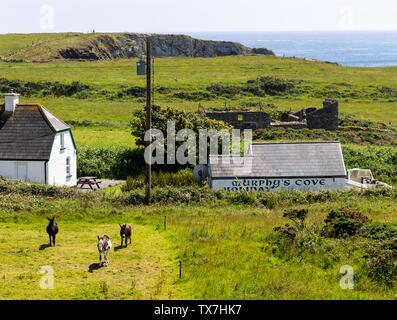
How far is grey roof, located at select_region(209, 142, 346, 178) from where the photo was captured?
32.2m

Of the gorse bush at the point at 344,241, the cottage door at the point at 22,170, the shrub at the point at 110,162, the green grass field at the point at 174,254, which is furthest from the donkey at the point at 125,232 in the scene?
the shrub at the point at 110,162

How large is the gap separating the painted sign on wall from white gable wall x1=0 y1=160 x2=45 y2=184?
10.8 meters

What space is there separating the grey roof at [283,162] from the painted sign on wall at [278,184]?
29 centimetres

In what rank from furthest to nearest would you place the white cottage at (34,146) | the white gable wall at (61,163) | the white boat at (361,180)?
the white boat at (361,180)
the white gable wall at (61,163)
the white cottage at (34,146)

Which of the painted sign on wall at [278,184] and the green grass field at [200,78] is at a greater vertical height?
the green grass field at [200,78]

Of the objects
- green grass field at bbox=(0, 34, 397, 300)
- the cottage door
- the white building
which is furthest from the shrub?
the white building

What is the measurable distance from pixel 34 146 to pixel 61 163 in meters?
2.06

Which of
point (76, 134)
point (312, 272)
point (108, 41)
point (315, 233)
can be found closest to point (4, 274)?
point (312, 272)

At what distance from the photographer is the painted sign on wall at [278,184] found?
31.8 m

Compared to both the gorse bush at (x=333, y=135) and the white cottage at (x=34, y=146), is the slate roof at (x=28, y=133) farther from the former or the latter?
the gorse bush at (x=333, y=135)

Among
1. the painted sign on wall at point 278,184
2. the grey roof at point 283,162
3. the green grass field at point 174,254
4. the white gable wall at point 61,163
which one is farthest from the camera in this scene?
the white gable wall at point 61,163

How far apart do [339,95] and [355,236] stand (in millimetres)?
74479

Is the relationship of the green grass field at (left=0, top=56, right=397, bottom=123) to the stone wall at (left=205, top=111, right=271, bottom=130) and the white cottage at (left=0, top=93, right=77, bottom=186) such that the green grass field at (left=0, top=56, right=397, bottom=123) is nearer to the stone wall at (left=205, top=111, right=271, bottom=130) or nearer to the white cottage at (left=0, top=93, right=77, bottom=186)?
the stone wall at (left=205, top=111, right=271, bottom=130)

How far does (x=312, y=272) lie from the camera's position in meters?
17.2
